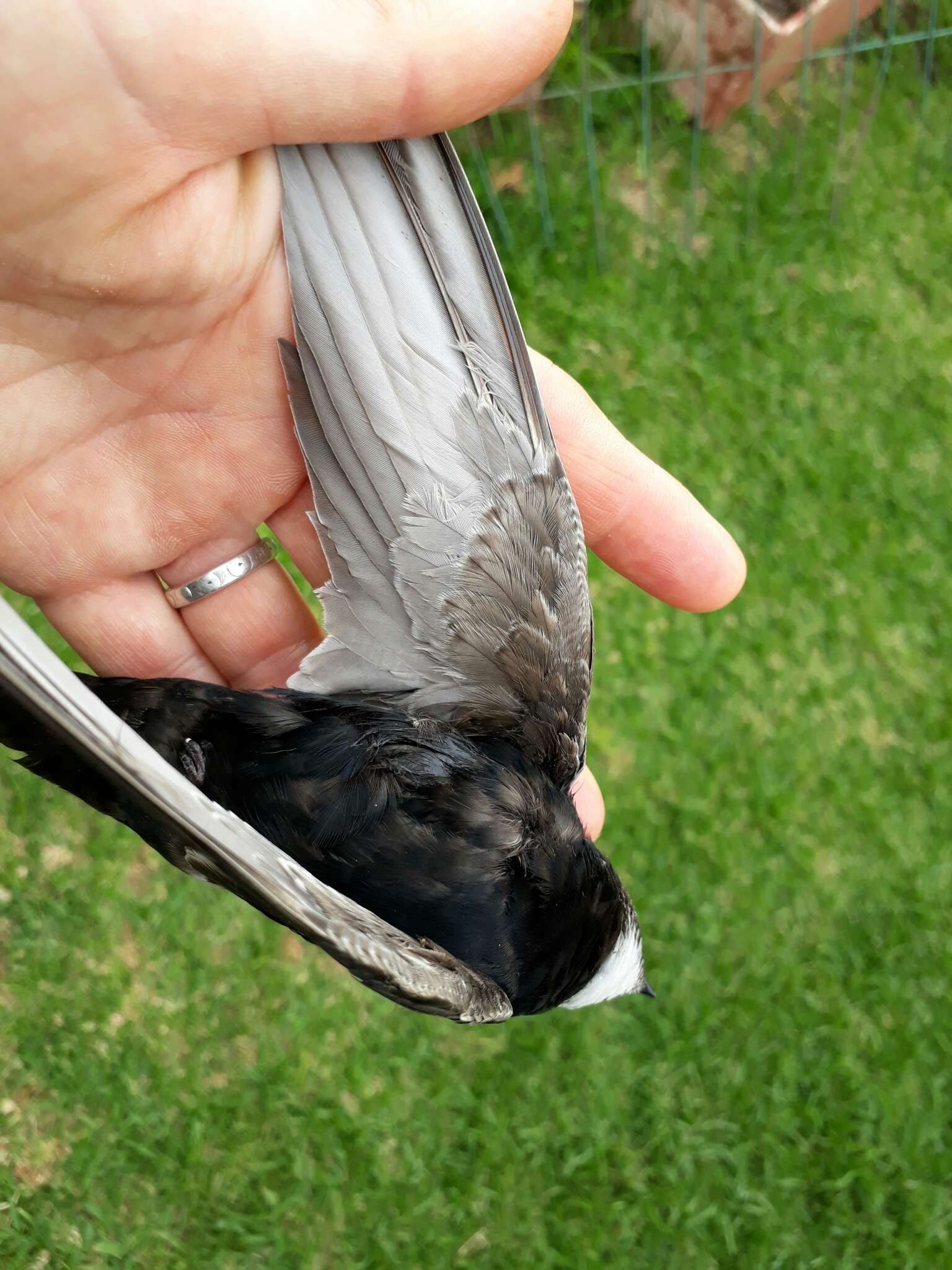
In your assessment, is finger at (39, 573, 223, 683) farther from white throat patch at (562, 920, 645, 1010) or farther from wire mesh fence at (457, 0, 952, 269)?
wire mesh fence at (457, 0, 952, 269)

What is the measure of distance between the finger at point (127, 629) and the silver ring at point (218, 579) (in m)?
0.04

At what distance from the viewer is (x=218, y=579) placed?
9.07ft

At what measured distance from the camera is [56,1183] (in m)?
3.23

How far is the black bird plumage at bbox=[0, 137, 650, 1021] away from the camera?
2293mm

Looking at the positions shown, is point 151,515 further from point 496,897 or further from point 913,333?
point 913,333

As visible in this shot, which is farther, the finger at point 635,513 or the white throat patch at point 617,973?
the finger at point 635,513

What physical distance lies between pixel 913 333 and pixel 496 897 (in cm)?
349

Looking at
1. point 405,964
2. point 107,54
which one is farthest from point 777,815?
point 107,54

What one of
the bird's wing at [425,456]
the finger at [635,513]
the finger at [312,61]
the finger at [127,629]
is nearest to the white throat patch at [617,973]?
the bird's wing at [425,456]

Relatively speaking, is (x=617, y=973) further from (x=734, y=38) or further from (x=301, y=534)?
(x=734, y=38)

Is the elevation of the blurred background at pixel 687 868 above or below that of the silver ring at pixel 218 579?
below

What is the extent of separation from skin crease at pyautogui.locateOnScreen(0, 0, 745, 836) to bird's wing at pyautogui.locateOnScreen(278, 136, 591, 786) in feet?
0.38

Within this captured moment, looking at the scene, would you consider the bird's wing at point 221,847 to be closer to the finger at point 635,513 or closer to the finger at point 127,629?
the finger at point 127,629

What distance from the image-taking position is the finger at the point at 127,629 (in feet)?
8.89
